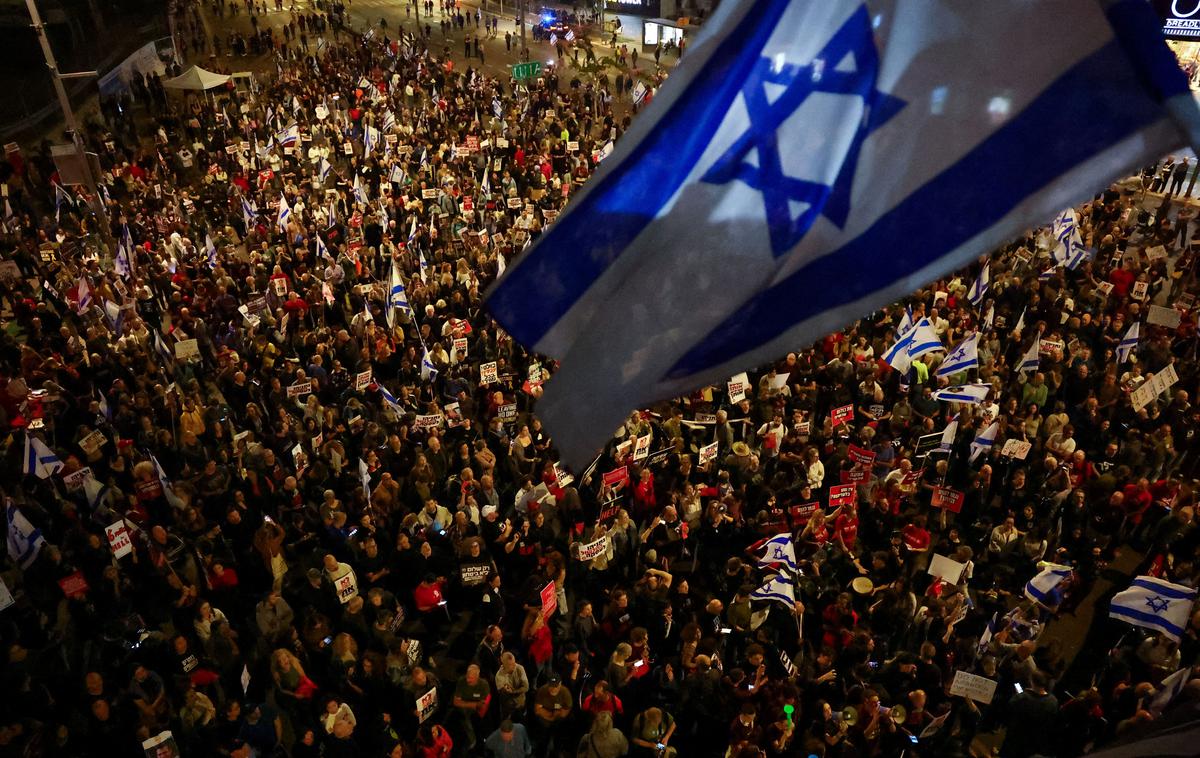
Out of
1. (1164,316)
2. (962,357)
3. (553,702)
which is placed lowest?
(553,702)

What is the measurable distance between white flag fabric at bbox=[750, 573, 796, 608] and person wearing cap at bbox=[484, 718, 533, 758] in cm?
301

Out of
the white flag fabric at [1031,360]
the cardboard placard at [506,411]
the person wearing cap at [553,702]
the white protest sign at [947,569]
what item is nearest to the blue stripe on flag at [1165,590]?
the white protest sign at [947,569]

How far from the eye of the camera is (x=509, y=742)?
792 cm

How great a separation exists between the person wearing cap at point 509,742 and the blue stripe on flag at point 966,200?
17.1ft

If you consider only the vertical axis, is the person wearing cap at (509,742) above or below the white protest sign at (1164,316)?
below

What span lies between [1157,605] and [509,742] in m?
6.72

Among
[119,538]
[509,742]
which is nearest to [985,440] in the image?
[509,742]

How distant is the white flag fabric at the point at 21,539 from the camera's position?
9622 mm

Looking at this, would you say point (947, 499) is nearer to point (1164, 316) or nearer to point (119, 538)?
point (1164, 316)

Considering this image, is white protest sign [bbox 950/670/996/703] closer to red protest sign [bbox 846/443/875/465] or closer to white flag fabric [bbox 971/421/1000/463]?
red protest sign [bbox 846/443/875/465]

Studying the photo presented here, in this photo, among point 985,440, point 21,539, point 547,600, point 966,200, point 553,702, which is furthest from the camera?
point 985,440

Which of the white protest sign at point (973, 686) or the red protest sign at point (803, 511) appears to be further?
the red protest sign at point (803, 511)

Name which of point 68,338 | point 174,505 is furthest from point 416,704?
point 68,338

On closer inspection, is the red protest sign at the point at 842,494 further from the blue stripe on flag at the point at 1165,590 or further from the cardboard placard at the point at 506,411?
the cardboard placard at the point at 506,411
